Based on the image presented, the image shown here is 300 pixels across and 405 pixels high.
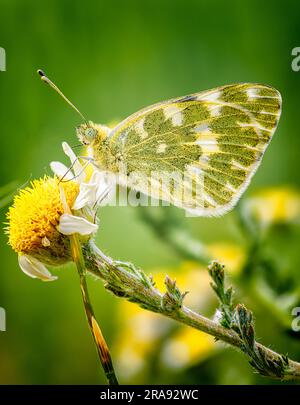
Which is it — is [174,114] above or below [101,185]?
above

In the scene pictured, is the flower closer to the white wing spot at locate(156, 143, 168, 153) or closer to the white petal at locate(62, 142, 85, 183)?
the white petal at locate(62, 142, 85, 183)

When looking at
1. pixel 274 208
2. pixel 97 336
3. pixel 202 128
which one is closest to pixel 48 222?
pixel 97 336

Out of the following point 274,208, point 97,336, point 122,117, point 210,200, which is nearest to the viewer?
point 97,336

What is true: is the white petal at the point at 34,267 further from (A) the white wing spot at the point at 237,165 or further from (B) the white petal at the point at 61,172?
(A) the white wing spot at the point at 237,165

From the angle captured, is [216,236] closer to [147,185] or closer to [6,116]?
[147,185]

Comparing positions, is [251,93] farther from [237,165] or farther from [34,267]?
[34,267]

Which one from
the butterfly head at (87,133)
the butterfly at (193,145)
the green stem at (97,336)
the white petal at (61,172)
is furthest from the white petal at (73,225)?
the butterfly head at (87,133)
